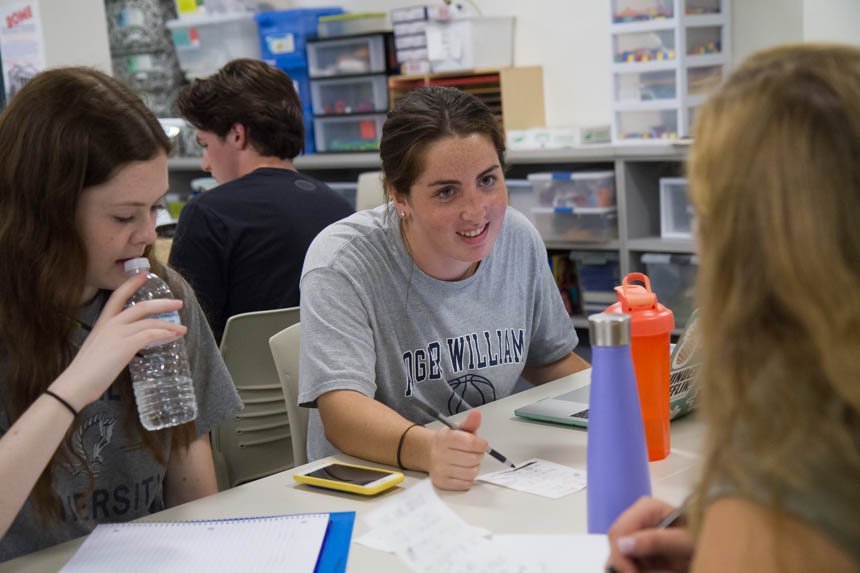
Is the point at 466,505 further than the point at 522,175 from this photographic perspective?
No

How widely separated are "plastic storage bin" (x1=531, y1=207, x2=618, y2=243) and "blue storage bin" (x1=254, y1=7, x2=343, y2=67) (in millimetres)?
1537

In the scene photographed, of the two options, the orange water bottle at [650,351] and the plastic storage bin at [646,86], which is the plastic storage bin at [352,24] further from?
the orange water bottle at [650,351]

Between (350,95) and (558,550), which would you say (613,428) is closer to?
(558,550)

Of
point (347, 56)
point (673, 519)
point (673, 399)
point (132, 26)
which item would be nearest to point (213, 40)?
point (132, 26)

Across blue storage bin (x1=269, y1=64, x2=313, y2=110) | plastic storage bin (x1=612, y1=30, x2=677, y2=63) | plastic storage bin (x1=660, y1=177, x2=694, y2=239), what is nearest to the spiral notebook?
plastic storage bin (x1=660, y1=177, x2=694, y2=239)

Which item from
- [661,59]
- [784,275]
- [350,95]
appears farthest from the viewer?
[350,95]

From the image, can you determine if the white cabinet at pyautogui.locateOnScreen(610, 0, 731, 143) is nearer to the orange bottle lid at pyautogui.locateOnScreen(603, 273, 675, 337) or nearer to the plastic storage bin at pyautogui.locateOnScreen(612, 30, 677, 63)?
the plastic storage bin at pyautogui.locateOnScreen(612, 30, 677, 63)

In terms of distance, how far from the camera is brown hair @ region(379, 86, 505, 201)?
1766 millimetres

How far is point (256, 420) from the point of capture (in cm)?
221

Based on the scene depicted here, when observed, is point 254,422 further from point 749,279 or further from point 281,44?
point 281,44

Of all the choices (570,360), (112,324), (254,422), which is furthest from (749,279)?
(254,422)

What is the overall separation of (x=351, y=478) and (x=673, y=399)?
0.54 metres

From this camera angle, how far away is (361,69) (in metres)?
4.77

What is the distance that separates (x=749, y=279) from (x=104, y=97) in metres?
1.03
